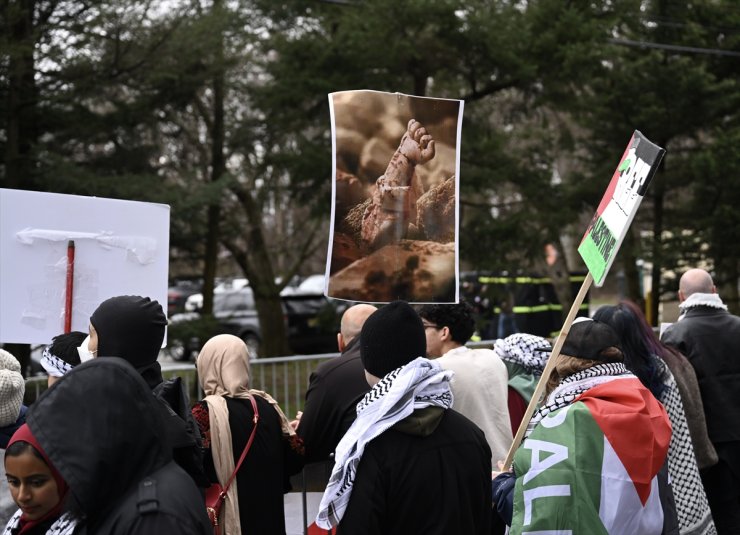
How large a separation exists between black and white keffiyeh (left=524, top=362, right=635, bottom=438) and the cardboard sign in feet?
1.28

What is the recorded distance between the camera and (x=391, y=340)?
10.9 feet

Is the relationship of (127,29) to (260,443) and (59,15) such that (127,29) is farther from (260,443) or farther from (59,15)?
(260,443)

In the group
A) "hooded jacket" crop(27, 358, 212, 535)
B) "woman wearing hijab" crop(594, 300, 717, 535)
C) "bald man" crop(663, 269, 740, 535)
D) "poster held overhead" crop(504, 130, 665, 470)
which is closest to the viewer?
"hooded jacket" crop(27, 358, 212, 535)

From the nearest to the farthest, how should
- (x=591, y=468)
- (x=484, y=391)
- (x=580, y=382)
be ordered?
(x=591, y=468), (x=580, y=382), (x=484, y=391)

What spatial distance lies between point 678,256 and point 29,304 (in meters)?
12.6

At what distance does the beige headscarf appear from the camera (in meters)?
4.23

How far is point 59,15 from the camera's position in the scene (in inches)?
454

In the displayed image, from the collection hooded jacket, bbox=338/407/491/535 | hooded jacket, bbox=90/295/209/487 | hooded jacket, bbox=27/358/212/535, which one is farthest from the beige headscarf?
hooded jacket, bbox=27/358/212/535

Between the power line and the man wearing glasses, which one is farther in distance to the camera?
the power line

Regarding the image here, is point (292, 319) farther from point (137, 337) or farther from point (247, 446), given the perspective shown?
point (137, 337)

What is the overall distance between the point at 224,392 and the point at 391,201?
4.94ft

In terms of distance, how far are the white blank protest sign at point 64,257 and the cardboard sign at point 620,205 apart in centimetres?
238

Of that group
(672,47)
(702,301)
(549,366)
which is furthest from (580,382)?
(672,47)

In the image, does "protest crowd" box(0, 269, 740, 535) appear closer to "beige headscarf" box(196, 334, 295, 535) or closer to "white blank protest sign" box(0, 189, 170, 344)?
"beige headscarf" box(196, 334, 295, 535)
